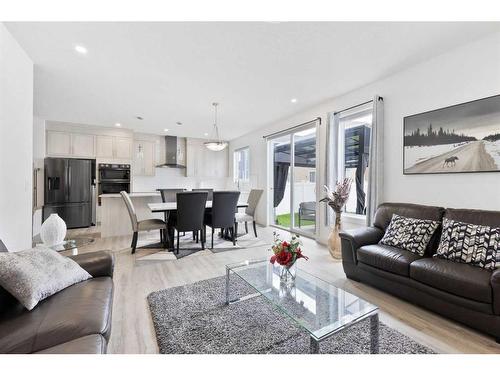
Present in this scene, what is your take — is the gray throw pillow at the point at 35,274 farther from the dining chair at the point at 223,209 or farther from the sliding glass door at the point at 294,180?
the sliding glass door at the point at 294,180

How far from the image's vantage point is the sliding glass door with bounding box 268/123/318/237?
488 cm

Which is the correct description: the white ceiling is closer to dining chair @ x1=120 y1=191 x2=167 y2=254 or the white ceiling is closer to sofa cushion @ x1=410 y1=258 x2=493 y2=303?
dining chair @ x1=120 y1=191 x2=167 y2=254

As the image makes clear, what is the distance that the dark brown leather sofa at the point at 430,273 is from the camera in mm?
1677

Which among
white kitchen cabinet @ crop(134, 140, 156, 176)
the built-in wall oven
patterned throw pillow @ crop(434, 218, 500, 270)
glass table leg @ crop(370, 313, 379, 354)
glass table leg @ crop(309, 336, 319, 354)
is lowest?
glass table leg @ crop(370, 313, 379, 354)

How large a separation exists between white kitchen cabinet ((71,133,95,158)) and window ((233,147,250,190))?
407cm

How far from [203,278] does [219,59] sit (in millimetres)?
2662

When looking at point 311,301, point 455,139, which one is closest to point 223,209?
point 311,301

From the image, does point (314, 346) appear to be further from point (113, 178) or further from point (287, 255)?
point (113, 178)

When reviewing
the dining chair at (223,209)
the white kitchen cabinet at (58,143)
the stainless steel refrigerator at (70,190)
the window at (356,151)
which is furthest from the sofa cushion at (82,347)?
the white kitchen cabinet at (58,143)

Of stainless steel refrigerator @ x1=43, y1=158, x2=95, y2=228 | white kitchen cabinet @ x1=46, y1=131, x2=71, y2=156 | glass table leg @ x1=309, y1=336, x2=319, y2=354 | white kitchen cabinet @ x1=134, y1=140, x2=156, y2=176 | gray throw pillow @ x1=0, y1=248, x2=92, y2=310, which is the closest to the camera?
glass table leg @ x1=309, y1=336, x2=319, y2=354

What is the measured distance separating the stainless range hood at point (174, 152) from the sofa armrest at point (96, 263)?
5.52 m

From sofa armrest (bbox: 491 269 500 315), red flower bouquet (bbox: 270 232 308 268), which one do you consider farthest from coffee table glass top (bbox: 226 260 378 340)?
sofa armrest (bbox: 491 269 500 315)

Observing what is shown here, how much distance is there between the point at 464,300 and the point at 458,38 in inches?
100.0
